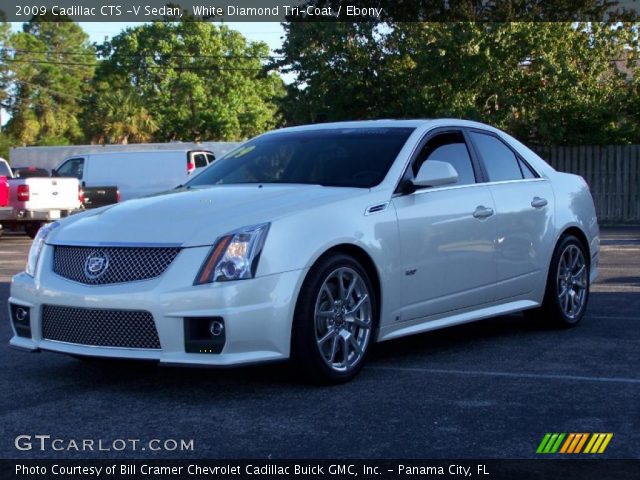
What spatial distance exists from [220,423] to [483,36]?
2438 cm

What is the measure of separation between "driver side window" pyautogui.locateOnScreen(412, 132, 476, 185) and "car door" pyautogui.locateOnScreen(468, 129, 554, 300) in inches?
6.2

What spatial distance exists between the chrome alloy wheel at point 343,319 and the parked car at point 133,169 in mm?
24570

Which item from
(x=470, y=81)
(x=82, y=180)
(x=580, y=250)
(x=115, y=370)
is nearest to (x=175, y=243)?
(x=115, y=370)

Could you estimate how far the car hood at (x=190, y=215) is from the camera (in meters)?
5.85

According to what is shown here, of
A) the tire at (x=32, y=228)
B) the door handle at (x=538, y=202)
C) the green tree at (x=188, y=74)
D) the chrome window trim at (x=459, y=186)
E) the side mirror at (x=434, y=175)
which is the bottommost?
the tire at (x=32, y=228)

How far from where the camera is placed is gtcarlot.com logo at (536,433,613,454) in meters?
4.69

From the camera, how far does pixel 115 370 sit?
6.67 metres

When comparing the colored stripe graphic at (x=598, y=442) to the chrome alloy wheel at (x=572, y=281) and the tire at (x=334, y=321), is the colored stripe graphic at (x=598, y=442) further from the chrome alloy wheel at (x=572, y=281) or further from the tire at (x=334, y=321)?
the chrome alloy wheel at (x=572, y=281)

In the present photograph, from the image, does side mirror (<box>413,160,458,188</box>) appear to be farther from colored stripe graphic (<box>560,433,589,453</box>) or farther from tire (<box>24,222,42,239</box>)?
tire (<box>24,222,42,239</box>)

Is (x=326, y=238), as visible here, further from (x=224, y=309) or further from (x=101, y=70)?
(x=101, y=70)

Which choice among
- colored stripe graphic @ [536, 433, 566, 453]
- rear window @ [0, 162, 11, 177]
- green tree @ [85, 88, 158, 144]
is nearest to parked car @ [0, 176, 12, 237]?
rear window @ [0, 162, 11, 177]

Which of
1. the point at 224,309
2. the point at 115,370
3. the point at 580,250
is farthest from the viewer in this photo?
the point at 580,250

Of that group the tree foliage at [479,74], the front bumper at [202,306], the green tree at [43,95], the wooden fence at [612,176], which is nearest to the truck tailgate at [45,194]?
the tree foliage at [479,74]

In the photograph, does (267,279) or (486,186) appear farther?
(486,186)
